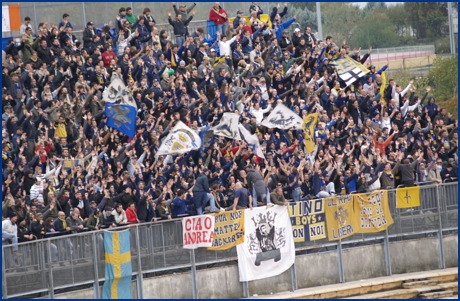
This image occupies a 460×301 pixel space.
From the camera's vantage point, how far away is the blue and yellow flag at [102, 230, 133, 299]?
88.7ft

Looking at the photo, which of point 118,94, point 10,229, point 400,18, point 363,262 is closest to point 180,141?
point 118,94

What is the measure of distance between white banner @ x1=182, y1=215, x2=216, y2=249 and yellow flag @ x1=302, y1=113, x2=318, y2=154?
566 cm

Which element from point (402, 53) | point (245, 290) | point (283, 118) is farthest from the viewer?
point (402, 53)

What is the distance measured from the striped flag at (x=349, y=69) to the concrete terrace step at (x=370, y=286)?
26.9 ft

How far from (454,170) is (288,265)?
7.39 meters

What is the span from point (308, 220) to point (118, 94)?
6.49 metres

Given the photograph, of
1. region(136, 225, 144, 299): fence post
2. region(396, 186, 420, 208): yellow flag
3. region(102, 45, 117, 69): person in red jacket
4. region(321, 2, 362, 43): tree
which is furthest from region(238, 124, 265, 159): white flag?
region(321, 2, 362, 43): tree

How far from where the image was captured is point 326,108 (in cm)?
3712

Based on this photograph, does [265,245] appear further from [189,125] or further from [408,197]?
[408,197]

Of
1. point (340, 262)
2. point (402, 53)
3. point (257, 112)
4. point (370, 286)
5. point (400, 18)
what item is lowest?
point (370, 286)

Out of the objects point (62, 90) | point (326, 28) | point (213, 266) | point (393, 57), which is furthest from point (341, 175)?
point (326, 28)

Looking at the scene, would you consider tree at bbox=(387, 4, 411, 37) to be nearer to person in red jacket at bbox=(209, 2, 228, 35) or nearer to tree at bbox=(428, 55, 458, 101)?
tree at bbox=(428, 55, 458, 101)

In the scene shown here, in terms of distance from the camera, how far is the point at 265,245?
29844mm

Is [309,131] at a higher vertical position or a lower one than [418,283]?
higher
